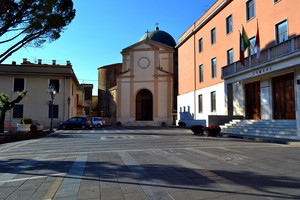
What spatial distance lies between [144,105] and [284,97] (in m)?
35.3

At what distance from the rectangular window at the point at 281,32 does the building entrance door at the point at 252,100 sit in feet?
13.2

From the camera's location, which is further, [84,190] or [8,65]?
[8,65]

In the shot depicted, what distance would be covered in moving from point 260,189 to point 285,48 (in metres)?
15.6

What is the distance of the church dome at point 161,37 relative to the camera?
62.8m

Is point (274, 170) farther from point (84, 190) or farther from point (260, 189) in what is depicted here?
point (84, 190)

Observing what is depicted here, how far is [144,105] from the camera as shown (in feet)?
180

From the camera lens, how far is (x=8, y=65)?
4144 centimetres

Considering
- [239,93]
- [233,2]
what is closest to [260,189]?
[239,93]

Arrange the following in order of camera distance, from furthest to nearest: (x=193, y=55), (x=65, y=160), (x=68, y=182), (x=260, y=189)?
(x=193, y=55) < (x=65, y=160) < (x=68, y=182) < (x=260, y=189)

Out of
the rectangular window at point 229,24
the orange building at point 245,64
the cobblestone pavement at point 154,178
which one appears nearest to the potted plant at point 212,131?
Answer: the orange building at point 245,64

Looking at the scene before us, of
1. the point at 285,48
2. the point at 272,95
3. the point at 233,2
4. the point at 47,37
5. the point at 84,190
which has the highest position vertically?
the point at 233,2

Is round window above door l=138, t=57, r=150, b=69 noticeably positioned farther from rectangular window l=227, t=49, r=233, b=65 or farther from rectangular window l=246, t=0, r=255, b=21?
rectangular window l=246, t=0, r=255, b=21

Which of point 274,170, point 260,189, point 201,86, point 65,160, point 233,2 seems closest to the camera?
point 260,189

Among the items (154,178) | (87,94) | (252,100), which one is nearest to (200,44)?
(252,100)
